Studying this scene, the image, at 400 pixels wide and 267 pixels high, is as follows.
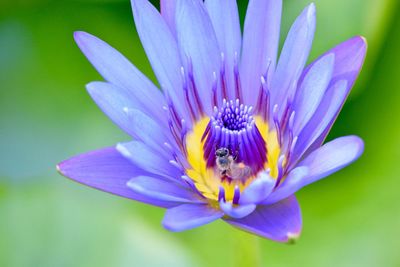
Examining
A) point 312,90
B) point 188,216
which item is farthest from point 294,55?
point 188,216

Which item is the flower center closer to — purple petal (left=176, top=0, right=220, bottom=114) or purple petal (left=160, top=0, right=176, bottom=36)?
purple petal (left=176, top=0, right=220, bottom=114)

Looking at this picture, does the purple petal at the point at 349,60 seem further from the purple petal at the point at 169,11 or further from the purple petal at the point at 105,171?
the purple petal at the point at 105,171

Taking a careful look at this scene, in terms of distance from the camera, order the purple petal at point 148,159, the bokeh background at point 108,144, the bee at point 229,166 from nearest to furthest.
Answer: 1. the purple petal at point 148,159
2. the bee at point 229,166
3. the bokeh background at point 108,144

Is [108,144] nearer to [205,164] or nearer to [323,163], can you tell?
[205,164]

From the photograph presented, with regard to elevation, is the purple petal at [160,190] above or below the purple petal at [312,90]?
below

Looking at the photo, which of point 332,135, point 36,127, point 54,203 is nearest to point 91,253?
point 54,203

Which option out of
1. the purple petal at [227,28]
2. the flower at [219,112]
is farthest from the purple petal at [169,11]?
the purple petal at [227,28]

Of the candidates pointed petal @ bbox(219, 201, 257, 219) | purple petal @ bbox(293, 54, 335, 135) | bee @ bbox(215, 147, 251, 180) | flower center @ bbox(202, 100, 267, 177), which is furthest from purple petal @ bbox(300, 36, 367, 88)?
pointed petal @ bbox(219, 201, 257, 219)
